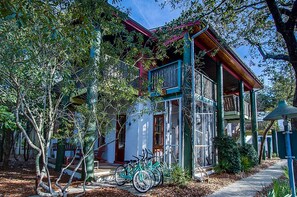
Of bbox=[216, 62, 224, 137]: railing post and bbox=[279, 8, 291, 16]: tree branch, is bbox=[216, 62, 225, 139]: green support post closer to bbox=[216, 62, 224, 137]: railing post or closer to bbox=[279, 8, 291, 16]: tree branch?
bbox=[216, 62, 224, 137]: railing post

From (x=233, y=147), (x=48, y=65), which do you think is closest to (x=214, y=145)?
(x=233, y=147)

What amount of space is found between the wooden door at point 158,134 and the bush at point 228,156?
257 cm

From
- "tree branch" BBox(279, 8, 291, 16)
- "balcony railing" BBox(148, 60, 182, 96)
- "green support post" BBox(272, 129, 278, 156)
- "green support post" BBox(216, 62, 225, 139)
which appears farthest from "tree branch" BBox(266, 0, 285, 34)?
"green support post" BBox(272, 129, 278, 156)

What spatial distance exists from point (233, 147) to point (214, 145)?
2.92ft

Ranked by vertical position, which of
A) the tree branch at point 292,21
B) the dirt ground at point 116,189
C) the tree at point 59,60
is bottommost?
the dirt ground at point 116,189

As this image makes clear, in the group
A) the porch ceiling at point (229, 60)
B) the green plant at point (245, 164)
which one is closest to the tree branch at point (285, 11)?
the porch ceiling at point (229, 60)

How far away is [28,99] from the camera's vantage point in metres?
5.35

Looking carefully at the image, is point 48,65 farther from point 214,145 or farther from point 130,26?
point 214,145

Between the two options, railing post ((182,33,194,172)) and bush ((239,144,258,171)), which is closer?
railing post ((182,33,194,172))

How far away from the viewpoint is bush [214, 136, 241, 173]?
987cm

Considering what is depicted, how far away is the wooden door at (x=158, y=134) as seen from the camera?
10172 mm

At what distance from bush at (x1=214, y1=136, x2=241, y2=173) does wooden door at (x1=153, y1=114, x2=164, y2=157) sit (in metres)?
2.57

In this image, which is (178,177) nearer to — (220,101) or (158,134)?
(158,134)

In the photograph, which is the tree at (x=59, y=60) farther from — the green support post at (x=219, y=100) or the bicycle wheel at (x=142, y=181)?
the green support post at (x=219, y=100)
